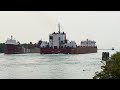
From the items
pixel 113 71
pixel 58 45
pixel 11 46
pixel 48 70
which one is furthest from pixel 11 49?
pixel 113 71

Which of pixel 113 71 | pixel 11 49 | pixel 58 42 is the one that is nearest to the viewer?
pixel 113 71

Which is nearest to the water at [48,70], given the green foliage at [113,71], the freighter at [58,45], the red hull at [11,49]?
the green foliage at [113,71]

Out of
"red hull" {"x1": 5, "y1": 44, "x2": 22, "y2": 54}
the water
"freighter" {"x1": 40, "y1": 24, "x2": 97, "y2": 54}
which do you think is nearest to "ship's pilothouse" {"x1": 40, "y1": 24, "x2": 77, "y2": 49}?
"freighter" {"x1": 40, "y1": 24, "x2": 97, "y2": 54}

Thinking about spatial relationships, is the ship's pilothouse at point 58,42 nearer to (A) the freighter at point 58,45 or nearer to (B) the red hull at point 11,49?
(A) the freighter at point 58,45

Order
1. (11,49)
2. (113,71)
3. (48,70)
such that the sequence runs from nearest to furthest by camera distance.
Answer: (113,71) → (48,70) → (11,49)

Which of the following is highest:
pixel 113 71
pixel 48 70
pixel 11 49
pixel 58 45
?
pixel 58 45

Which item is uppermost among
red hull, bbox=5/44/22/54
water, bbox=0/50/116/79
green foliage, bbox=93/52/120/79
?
red hull, bbox=5/44/22/54

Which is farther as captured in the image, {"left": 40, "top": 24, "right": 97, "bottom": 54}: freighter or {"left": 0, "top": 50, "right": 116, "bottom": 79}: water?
{"left": 40, "top": 24, "right": 97, "bottom": 54}: freighter

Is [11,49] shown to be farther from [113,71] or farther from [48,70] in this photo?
[113,71]

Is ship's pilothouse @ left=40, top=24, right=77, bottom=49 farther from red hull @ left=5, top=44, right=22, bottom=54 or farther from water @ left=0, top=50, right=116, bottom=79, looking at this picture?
water @ left=0, top=50, right=116, bottom=79

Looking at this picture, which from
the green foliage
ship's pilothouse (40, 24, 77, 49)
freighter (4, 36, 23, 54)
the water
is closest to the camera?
the green foliage
